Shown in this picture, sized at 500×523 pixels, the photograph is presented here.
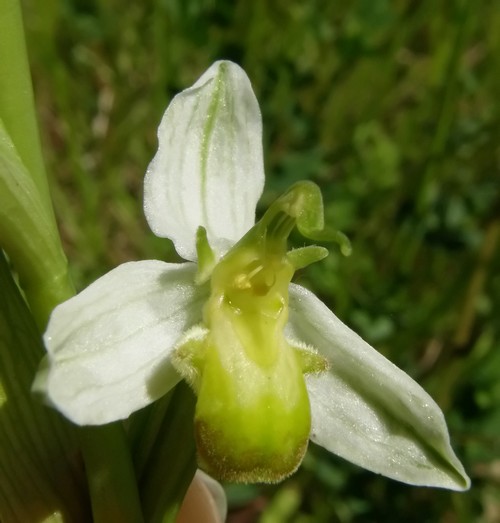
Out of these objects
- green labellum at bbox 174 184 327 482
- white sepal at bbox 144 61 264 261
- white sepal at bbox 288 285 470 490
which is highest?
white sepal at bbox 144 61 264 261

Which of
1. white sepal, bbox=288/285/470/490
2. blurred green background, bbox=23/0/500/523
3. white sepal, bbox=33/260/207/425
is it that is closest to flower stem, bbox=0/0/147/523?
white sepal, bbox=33/260/207/425

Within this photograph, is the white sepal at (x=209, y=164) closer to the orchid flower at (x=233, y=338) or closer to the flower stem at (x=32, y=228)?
the orchid flower at (x=233, y=338)

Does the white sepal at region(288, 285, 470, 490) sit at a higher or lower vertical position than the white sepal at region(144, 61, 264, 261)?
lower

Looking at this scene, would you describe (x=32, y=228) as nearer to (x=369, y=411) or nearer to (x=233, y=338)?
(x=233, y=338)

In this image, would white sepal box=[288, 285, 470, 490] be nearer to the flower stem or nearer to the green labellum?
the green labellum

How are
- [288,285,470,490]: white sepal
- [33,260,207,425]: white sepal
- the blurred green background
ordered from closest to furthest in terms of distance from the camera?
1. [33,260,207,425]: white sepal
2. [288,285,470,490]: white sepal
3. the blurred green background

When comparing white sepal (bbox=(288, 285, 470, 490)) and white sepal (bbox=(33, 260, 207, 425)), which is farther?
white sepal (bbox=(288, 285, 470, 490))

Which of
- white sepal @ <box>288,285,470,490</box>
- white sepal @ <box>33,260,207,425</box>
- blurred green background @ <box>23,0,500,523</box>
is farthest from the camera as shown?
blurred green background @ <box>23,0,500,523</box>

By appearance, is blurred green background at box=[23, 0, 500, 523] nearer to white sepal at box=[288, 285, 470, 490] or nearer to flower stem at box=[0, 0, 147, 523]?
white sepal at box=[288, 285, 470, 490]

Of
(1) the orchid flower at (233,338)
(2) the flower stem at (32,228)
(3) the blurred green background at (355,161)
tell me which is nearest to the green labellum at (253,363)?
(1) the orchid flower at (233,338)
